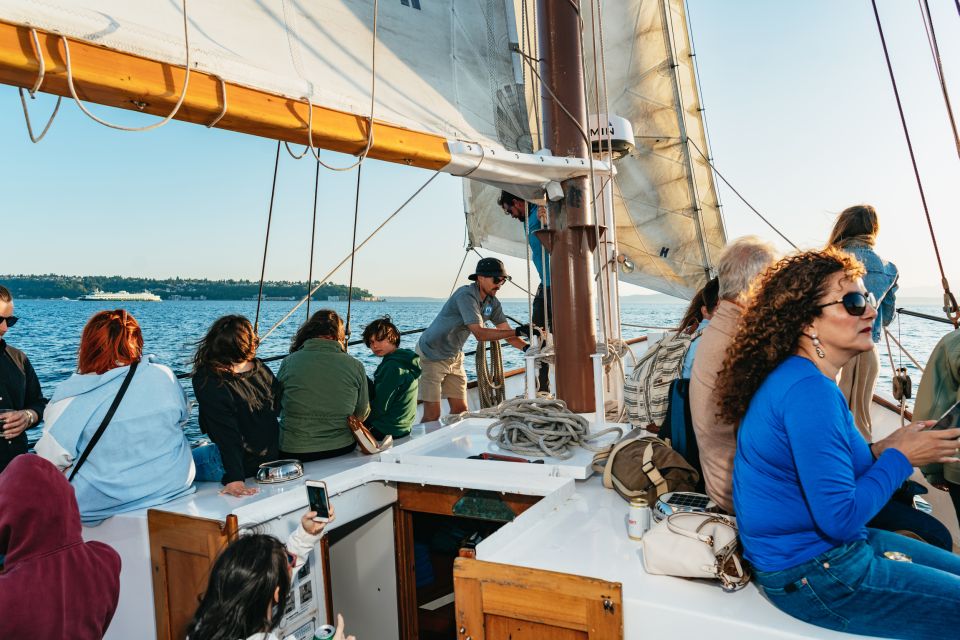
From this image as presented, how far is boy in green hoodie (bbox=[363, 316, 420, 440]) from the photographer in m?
3.48

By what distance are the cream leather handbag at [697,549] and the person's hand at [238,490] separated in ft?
4.96

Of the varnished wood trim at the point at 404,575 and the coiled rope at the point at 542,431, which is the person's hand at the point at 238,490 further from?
the coiled rope at the point at 542,431

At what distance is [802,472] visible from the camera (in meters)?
1.27

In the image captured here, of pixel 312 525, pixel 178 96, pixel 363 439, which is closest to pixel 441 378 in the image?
pixel 363 439

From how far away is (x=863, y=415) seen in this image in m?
3.12

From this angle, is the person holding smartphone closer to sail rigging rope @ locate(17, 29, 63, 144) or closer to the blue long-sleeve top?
sail rigging rope @ locate(17, 29, 63, 144)

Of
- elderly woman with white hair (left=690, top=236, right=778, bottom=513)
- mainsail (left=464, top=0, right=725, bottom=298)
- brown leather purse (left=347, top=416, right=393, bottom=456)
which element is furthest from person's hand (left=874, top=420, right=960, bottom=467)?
mainsail (left=464, top=0, right=725, bottom=298)

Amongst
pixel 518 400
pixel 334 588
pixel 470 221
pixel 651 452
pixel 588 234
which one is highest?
pixel 470 221

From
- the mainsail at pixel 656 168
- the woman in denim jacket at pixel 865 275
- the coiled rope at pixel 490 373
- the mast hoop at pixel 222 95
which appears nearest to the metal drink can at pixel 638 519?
the woman in denim jacket at pixel 865 275

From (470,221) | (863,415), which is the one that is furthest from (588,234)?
(470,221)

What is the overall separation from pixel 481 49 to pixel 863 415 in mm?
2568

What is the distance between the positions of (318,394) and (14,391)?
139cm

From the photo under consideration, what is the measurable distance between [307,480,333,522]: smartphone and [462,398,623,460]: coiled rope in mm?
1121

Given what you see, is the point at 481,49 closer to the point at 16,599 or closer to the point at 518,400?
the point at 518,400
